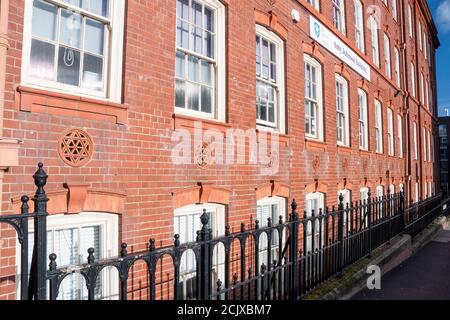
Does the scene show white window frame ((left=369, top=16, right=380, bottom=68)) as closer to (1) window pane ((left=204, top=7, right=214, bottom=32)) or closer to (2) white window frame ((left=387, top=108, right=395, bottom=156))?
(2) white window frame ((left=387, top=108, right=395, bottom=156))

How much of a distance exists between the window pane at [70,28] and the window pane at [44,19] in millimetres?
103

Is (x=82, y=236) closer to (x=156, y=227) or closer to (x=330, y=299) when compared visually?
(x=156, y=227)

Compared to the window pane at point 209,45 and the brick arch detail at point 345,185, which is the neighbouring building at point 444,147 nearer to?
the brick arch detail at point 345,185

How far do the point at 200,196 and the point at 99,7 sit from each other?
283 cm

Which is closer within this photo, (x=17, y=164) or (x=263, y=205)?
(x=17, y=164)

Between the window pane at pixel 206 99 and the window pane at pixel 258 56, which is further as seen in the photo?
the window pane at pixel 258 56

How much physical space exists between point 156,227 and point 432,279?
6.19m

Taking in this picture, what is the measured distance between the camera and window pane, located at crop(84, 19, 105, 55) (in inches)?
166

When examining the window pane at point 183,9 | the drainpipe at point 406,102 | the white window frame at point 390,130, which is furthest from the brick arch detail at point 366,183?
the window pane at point 183,9

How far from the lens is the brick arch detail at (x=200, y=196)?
→ 4.99m

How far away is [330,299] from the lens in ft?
17.6

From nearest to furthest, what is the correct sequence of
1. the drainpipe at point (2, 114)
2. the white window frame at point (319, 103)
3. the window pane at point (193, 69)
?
the drainpipe at point (2, 114) → the window pane at point (193, 69) → the white window frame at point (319, 103)

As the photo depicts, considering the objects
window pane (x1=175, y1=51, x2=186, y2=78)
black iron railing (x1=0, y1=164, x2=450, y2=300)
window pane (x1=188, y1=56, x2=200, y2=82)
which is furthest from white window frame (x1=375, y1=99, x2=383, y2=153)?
window pane (x1=175, y1=51, x2=186, y2=78)

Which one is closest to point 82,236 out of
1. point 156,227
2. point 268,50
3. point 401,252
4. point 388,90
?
point 156,227
